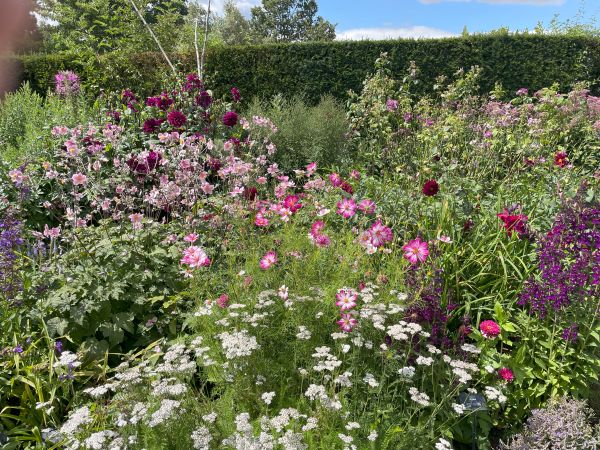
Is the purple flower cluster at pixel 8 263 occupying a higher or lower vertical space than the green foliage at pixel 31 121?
lower

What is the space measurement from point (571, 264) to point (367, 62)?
9449 mm

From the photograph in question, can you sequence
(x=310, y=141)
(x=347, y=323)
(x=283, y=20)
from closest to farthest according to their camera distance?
(x=347, y=323) < (x=310, y=141) < (x=283, y=20)

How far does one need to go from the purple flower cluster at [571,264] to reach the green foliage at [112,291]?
1.97 meters

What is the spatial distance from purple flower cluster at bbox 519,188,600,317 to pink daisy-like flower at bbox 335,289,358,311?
94 centimetres

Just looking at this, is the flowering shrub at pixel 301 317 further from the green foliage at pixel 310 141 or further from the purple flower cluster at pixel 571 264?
the green foliage at pixel 310 141

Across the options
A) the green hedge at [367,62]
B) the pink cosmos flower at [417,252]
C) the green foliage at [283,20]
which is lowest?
the pink cosmos flower at [417,252]

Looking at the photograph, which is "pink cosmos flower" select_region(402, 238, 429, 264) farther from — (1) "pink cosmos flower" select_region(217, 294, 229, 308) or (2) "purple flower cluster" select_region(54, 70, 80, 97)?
(2) "purple flower cluster" select_region(54, 70, 80, 97)

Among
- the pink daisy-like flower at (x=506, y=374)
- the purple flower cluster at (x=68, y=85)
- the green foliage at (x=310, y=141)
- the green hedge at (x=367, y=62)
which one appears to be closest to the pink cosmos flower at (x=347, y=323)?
the pink daisy-like flower at (x=506, y=374)

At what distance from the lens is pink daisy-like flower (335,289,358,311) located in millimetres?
2150

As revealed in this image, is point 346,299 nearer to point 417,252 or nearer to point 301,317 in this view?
point 301,317

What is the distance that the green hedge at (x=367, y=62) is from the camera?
10.7 m

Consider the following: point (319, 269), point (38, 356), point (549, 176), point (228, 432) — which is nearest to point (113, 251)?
point (38, 356)

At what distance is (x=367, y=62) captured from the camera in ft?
35.9

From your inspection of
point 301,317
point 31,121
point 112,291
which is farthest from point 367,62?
point 301,317
